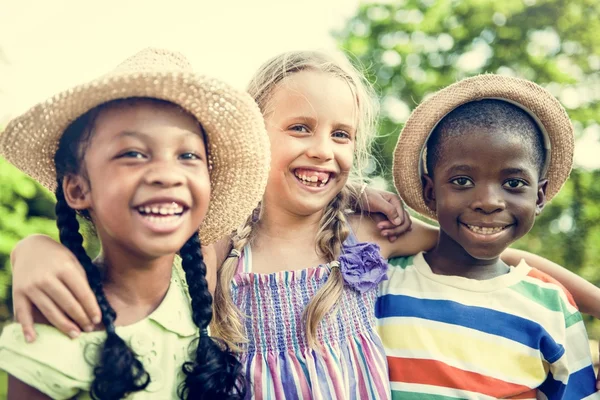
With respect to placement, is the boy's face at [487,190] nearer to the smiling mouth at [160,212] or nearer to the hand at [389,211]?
the hand at [389,211]

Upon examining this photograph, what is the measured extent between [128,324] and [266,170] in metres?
0.65

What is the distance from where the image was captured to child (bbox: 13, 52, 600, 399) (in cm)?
219

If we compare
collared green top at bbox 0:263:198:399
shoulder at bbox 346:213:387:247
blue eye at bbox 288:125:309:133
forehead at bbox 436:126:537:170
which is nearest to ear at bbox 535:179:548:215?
forehead at bbox 436:126:537:170

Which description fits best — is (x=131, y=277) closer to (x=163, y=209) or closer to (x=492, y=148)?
(x=163, y=209)

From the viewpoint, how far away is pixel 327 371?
217 cm

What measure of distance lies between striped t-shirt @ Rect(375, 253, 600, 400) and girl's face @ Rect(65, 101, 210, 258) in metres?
1.04

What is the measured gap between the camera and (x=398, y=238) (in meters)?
2.58

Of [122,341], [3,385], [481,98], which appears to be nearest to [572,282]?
[481,98]

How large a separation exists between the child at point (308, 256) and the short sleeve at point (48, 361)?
63cm

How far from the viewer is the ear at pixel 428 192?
99.6 inches

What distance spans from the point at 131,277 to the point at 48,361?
0.35m

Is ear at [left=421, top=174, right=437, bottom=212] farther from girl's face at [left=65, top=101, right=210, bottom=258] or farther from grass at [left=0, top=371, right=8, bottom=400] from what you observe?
grass at [left=0, top=371, right=8, bottom=400]

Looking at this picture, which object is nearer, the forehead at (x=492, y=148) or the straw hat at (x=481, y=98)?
the forehead at (x=492, y=148)

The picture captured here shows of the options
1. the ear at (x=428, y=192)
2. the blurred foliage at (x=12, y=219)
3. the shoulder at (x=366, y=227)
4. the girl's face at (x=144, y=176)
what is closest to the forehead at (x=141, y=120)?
the girl's face at (x=144, y=176)
